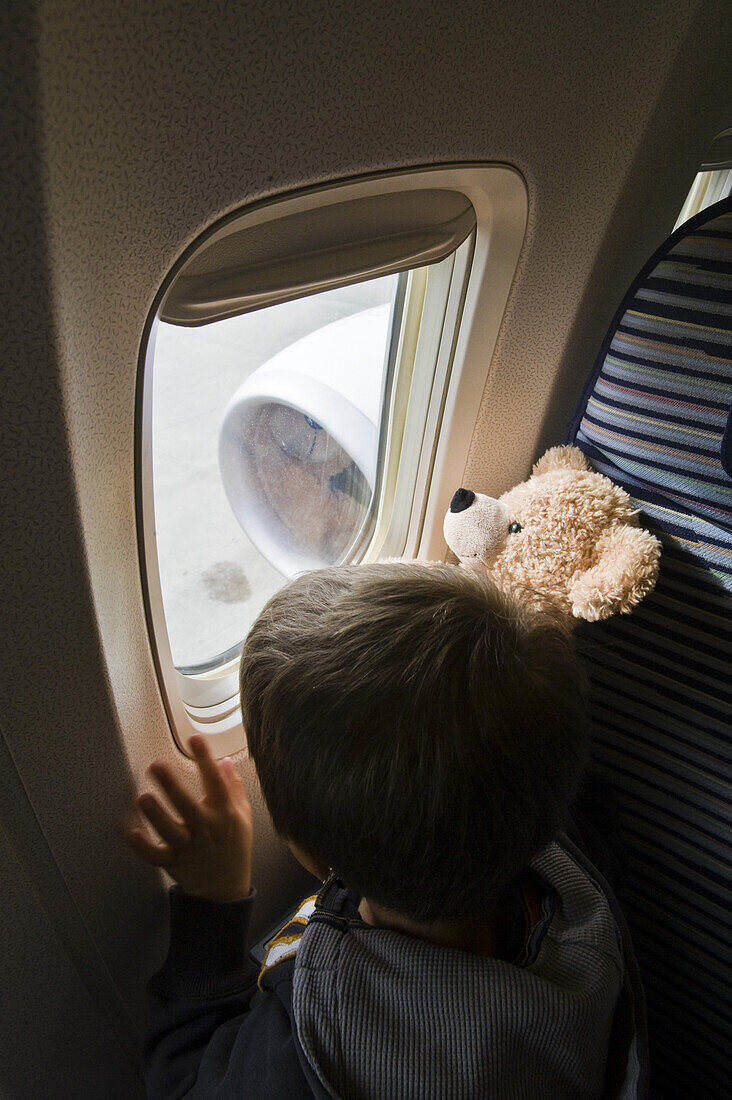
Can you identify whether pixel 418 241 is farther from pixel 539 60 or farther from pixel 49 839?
pixel 49 839

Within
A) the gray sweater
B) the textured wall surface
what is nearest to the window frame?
the textured wall surface

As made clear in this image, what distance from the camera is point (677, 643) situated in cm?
108

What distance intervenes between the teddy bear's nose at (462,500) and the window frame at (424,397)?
132mm

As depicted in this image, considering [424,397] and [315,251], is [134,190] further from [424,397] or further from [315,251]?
[424,397]

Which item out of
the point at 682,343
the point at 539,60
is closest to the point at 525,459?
the point at 682,343

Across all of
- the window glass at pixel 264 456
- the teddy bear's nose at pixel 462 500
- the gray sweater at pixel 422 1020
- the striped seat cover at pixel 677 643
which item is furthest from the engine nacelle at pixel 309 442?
the gray sweater at pixel 422 1020

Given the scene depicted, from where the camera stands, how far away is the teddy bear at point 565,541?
99cm

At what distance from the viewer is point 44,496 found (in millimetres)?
602

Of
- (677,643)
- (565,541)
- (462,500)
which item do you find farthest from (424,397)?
(677,643)

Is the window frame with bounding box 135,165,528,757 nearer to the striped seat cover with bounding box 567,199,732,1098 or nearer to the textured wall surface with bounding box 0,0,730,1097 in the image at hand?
the textured wall surface with bounding box 0,0,730,1097

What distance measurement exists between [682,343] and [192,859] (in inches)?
42.6

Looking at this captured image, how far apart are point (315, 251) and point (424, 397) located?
1.57 ft

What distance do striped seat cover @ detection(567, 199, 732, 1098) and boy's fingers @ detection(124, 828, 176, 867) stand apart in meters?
0.75

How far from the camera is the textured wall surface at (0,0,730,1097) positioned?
495 millimetres
